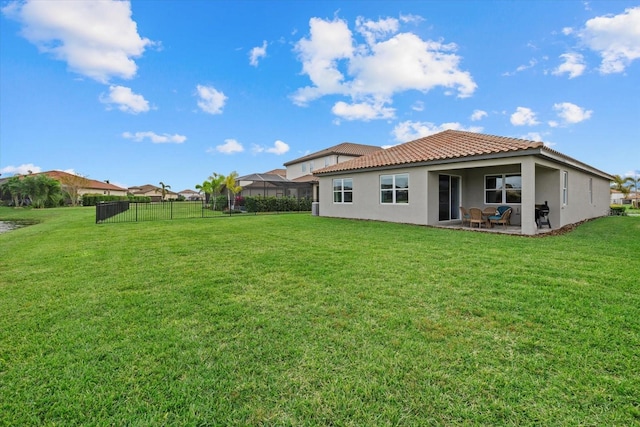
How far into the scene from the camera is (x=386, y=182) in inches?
596

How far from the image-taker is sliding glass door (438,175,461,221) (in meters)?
14.0

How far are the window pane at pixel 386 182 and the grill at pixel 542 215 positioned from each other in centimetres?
599

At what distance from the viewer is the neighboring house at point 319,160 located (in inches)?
1297

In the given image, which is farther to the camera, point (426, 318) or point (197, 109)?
point (197, 109)

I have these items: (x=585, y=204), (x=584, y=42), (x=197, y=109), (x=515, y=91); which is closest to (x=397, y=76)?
(x=515, y=91)

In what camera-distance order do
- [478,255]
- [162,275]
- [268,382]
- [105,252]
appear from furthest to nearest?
1. [105,252]
2. [478,255]
3. [162,275]
4. [268,382]

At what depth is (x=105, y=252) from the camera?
25.8 ft

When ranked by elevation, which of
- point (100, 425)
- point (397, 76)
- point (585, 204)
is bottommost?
point (100, 425)

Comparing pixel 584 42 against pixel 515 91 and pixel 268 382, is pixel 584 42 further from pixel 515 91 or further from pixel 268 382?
pixel 268 382

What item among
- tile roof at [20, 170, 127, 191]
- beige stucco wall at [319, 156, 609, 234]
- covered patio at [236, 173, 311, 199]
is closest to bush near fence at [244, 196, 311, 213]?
covered patio at [236, 173, 311, 199]

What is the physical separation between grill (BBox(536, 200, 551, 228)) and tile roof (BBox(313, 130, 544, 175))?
2800 mm

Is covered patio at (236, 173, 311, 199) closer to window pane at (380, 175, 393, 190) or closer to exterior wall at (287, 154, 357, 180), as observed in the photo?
exterior wall at (287, 154, 357, 180)

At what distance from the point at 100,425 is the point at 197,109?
1088 inches

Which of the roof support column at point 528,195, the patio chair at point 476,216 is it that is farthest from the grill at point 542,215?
the roof support column at point 528,195
